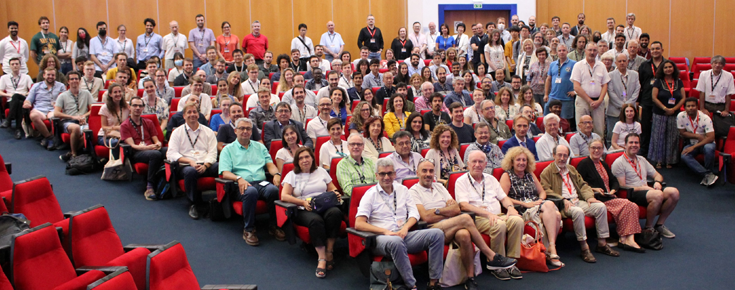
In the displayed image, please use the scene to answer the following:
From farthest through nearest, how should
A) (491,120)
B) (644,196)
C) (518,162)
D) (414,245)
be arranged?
1. (491,120)
2. (644,196)
3. (518,162)
4. (414,245)

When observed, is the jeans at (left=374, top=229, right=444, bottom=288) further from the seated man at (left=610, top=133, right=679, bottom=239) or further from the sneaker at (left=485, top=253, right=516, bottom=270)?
the seated man at (left=610, top=133, right=679, bottom=239)

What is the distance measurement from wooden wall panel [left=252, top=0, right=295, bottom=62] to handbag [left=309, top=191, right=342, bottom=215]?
7.13 metres

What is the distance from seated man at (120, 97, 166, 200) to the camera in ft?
15.9

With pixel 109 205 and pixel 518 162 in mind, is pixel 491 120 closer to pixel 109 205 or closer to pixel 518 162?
pixel 518 162

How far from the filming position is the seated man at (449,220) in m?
3.56

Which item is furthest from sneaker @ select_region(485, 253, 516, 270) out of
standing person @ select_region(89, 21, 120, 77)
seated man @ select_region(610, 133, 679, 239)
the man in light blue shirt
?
the man in light blue shirt

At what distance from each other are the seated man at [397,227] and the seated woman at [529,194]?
2.78ft

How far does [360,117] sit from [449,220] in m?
1.80

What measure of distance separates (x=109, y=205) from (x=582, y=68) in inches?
185

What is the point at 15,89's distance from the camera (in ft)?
21.9

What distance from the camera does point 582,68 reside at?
6137mm

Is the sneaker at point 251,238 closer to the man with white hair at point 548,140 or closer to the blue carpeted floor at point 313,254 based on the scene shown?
the blue carpeted floor at point 313,254

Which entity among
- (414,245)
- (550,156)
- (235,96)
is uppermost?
(235,96)

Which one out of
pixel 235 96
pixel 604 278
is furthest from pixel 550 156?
pixel 235 96
